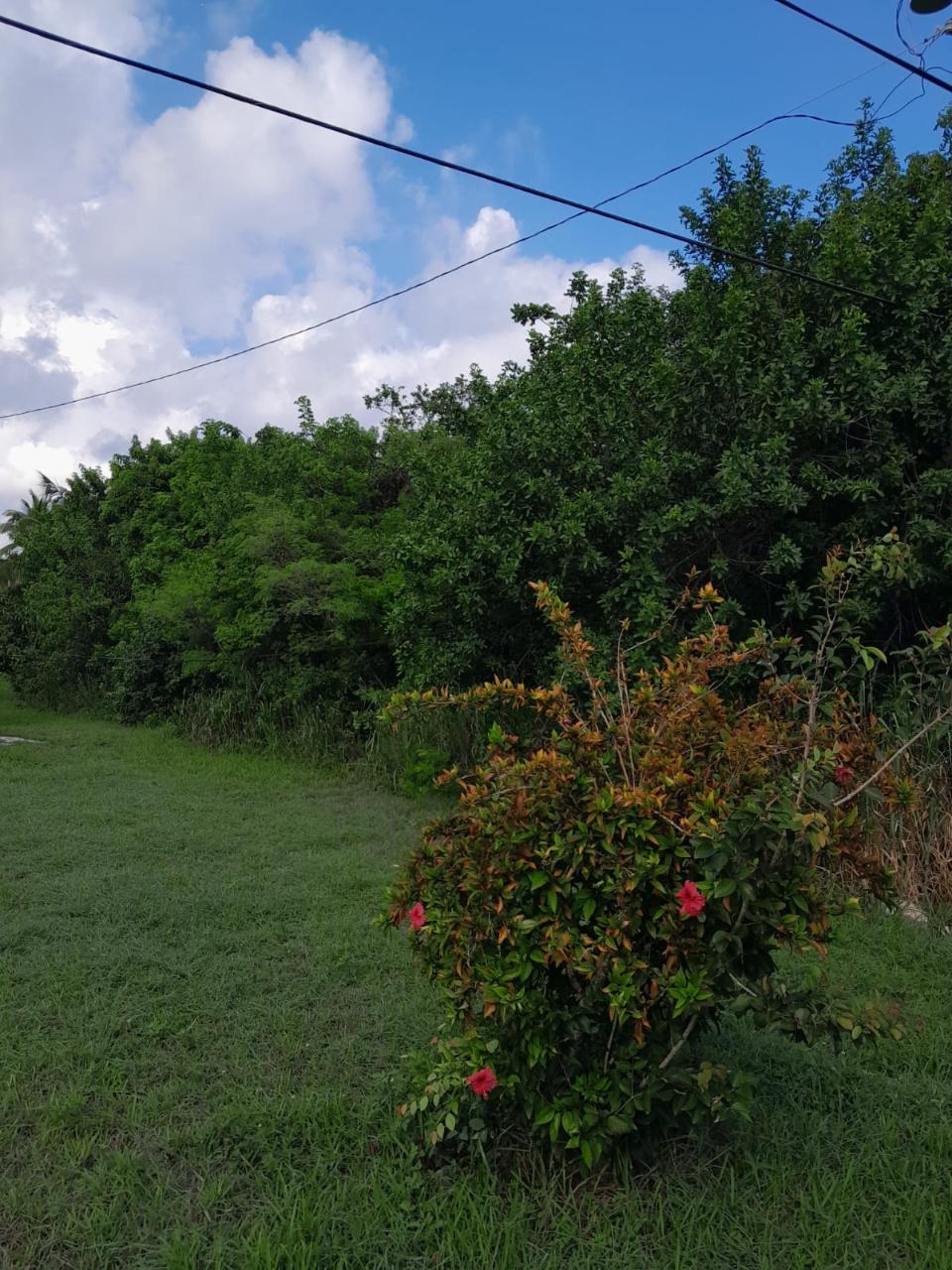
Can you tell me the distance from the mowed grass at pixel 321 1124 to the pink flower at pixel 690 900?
0.83 m

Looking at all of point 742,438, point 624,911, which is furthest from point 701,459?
point 624,911

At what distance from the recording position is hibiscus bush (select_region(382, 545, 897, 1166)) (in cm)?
211

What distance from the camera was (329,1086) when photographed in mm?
2844

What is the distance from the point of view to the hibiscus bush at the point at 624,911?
2.11m

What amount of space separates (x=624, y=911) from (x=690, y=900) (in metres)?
0.21

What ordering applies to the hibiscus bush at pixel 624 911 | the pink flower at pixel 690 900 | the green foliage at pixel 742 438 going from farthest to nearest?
the green foliage at pixel 742 438 < the hibiscus bush at pixel 624 911 < the pink flower at pixel 690 900

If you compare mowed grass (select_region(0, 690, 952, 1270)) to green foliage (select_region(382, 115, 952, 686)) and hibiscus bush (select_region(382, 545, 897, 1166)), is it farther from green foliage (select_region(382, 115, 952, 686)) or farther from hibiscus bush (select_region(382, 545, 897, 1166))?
green foliage (select_region(382, 115, 952, 686))

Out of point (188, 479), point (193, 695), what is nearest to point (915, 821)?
point (193, 695)

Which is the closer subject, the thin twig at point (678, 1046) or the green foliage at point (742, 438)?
the thin twig at point (678, 1046)

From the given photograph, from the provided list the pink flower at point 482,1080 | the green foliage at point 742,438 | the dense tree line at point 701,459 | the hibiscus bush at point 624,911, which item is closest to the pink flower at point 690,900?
the hibiscus bush at point 624,911

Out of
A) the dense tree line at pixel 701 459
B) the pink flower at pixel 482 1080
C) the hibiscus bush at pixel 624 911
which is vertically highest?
the dense tree line at pixel 701 459

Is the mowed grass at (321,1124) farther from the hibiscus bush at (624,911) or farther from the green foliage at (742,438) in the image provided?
the green foliage at (742,438)

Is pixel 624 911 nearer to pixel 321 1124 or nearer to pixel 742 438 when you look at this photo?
pixel 321 1124

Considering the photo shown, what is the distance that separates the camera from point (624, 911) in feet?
7.06
